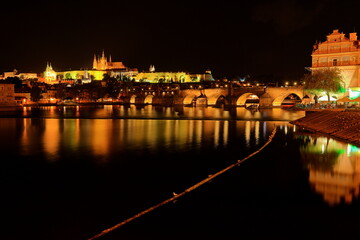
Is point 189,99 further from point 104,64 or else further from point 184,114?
point 104,64

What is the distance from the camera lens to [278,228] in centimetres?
837

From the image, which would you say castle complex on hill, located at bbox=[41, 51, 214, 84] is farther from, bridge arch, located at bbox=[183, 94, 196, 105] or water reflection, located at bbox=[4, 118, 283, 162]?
water reflection, located at bbox=[4, 118, 283, 162]

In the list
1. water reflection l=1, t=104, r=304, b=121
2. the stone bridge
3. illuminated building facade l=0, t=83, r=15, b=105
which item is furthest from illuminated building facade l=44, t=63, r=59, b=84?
water reflection l=1, t=104, r=304, b=121

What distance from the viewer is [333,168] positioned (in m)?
14.0

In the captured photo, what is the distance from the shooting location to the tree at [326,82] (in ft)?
125

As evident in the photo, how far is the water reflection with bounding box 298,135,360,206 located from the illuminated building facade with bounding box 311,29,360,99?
2258cm

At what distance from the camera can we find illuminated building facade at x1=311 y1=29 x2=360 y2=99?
40000 mm

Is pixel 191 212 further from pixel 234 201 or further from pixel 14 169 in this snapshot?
pixel 14 169

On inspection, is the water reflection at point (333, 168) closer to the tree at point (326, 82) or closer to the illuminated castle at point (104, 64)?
the tree at point (326, 82)

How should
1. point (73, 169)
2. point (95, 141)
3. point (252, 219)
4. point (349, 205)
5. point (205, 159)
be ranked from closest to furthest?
point (252, 219)
point (349, 205)
point (73, 169)
point (205, 159)
point (95, 141)

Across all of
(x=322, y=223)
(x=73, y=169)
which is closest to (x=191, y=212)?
(x=322, y=223)

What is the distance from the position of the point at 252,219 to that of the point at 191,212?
61.8 inches

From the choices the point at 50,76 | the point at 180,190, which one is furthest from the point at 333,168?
the point at 50,76

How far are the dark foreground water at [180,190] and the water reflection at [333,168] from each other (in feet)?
0.11
